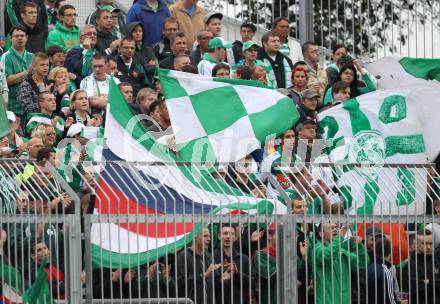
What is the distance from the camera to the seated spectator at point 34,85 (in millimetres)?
18938

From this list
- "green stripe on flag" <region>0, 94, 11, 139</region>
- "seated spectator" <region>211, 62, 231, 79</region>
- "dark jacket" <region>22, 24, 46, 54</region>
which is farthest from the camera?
"dark jacket" <region>22, 24, 46, 54</region>

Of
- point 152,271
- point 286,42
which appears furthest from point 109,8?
point 152,271

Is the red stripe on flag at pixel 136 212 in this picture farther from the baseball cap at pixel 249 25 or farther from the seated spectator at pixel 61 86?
the baseball cap at pixel 249 25

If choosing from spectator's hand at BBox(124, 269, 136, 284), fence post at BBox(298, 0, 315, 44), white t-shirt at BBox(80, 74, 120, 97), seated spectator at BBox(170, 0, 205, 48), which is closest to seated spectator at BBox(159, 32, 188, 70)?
white t-shirt at BBox(80, 74, 120, 97)

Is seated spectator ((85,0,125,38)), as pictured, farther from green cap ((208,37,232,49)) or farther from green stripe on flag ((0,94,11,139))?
green stripe on flag ((0,94,11,139))

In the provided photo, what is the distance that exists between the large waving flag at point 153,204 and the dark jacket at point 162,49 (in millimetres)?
6135

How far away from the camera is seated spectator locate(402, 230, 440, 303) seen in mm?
14734

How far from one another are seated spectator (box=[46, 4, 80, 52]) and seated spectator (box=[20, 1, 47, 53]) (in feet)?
0.38

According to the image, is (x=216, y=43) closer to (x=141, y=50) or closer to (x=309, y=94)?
(x=141, y=50)

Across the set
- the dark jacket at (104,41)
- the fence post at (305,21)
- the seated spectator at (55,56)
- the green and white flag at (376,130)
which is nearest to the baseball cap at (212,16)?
the fence post at (305,21)

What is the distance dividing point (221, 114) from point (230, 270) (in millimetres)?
2330

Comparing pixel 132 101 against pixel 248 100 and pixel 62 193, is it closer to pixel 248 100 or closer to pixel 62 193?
pixel 248 100

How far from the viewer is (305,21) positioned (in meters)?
21.4

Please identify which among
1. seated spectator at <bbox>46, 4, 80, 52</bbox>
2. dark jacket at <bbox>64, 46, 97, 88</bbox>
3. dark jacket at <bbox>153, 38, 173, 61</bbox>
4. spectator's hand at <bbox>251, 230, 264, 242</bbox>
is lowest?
spectator's hand at <bbox>251, 230, 264, 242</bbox>
